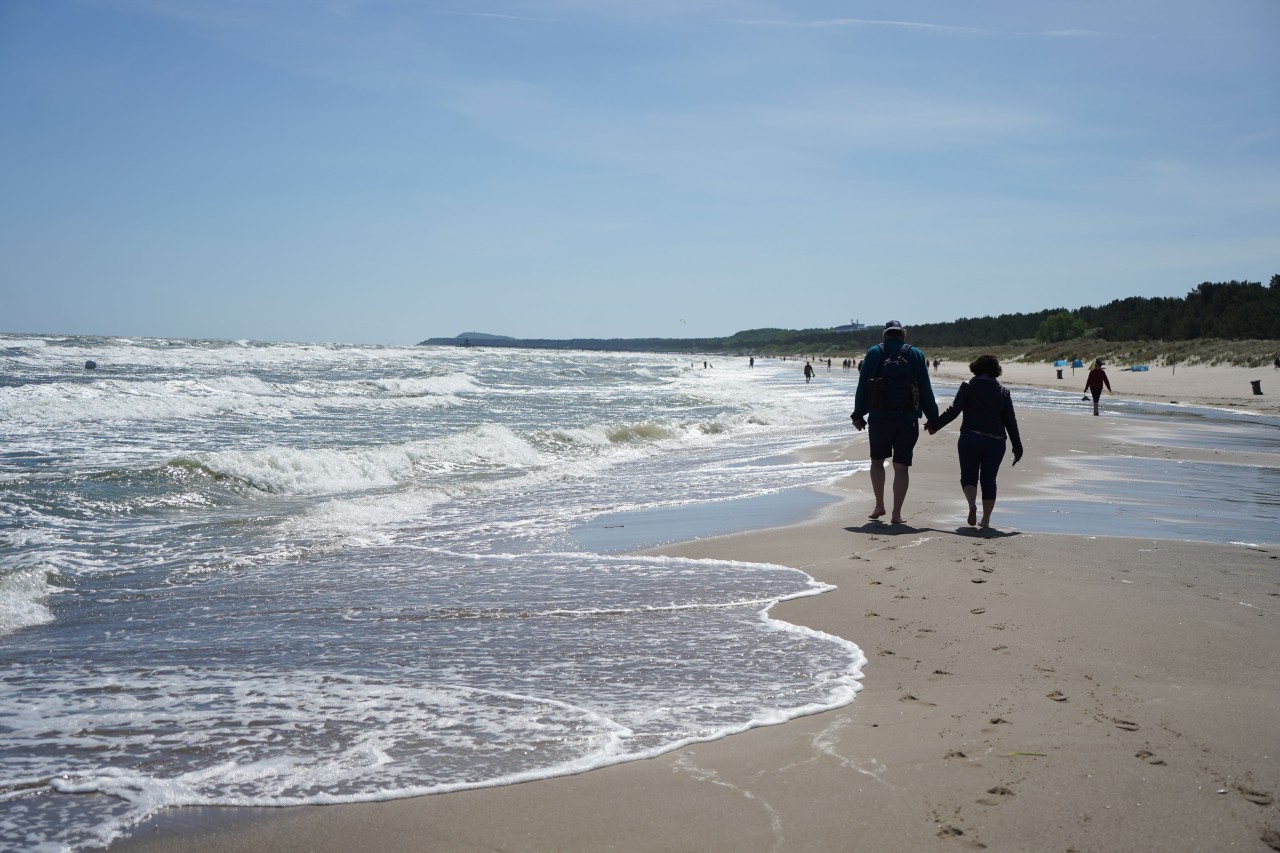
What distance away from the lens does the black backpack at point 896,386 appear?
862cm

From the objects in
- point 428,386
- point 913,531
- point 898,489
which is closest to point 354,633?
point 913,531

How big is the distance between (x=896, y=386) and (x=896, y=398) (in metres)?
0.11

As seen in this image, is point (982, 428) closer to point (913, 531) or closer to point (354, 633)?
point (913, 531)

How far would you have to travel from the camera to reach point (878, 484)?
9.11 meters

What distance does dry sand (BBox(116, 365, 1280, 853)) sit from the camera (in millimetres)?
2977

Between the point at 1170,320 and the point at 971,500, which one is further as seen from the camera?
the point at 1170,320

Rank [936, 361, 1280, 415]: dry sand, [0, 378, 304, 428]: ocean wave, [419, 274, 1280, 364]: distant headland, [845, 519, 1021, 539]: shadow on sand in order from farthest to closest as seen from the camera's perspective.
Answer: [419, 274, 1280, 364]: distant headland < [936, 361, 1280, 415]: dry sand < [0, 378, 304, 428]: ocean wave < [845, 519, 1021, 539]: shadow on sand

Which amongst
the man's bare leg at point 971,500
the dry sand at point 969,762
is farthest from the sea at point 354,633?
the man's bare leg at point 971,500

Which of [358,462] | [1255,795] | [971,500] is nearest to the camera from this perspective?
[1255,795]

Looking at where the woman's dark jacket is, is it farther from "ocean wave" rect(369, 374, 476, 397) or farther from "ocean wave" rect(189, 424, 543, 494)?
"ocean wave" rect(369, 374, 476, 397)

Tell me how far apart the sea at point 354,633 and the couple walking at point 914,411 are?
129 centimetres

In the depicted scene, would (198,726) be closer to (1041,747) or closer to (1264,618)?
(1041,747)

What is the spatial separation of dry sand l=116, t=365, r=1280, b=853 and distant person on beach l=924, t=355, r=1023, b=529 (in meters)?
2.58

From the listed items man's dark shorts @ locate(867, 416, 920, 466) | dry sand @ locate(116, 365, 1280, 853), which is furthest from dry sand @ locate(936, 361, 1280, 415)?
dry sand @ locate(116, 365, 1280, 853)
